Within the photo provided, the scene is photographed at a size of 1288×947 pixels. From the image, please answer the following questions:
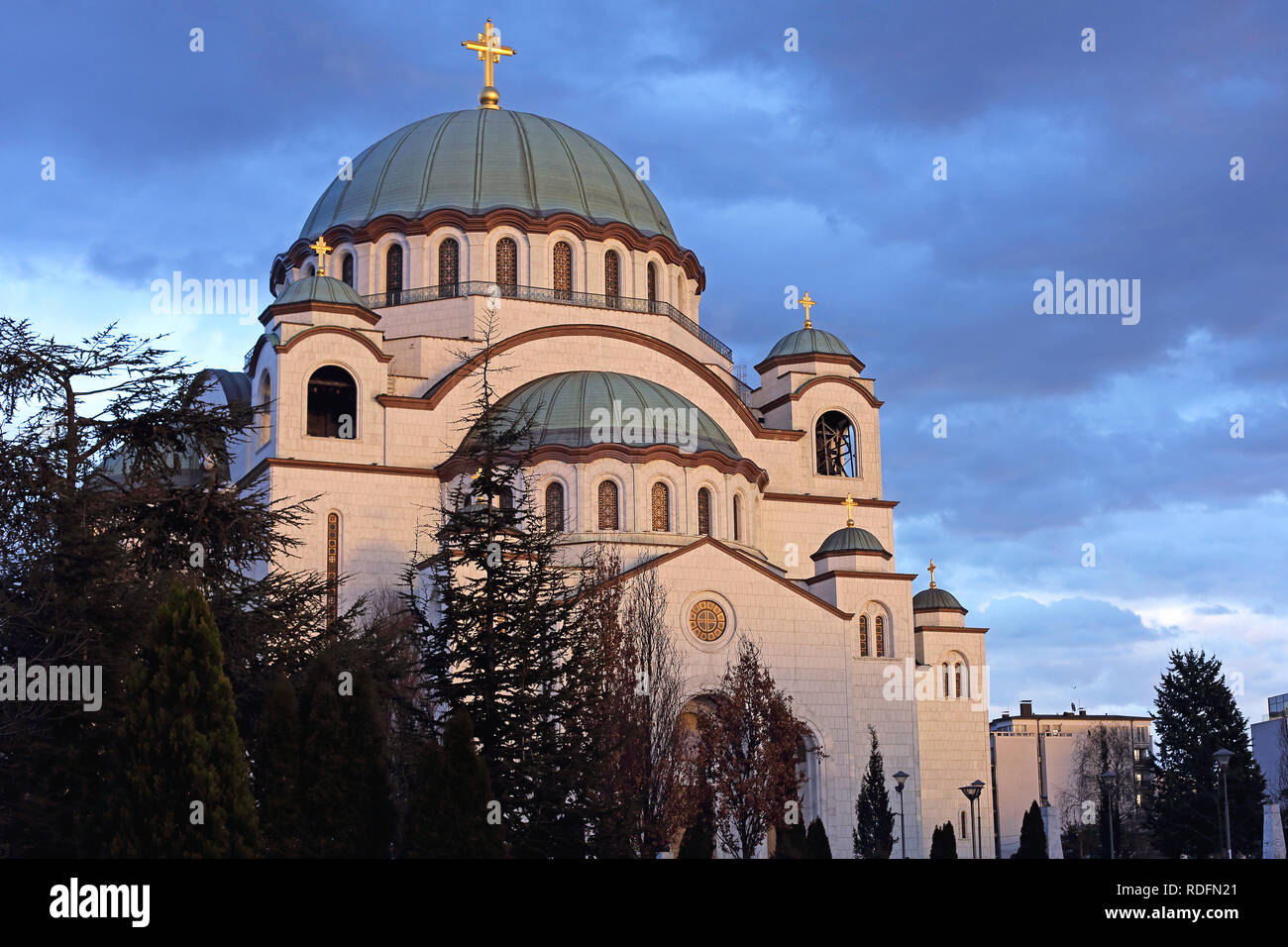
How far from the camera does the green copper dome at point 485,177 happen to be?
45062 mm

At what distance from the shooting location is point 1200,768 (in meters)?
36.6

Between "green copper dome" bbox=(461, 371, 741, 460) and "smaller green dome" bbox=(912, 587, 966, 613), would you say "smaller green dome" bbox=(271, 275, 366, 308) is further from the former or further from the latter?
"smaller green dome" bbox=(912, 587, 966, 613)

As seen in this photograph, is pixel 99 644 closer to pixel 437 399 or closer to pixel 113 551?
pixel 113 551

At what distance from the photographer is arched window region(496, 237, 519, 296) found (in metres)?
44.3

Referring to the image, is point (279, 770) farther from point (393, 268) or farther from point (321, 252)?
point (393, 268)

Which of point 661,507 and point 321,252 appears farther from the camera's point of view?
point 321,252

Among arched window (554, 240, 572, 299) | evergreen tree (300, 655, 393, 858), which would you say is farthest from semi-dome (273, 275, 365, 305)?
evergreen tree (300, 655, 393, 858)

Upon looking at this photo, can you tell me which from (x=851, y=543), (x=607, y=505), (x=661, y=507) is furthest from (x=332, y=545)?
(x=851, y=543)

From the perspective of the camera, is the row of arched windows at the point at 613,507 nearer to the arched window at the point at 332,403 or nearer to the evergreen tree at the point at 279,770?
the arched window at the point at 332,403

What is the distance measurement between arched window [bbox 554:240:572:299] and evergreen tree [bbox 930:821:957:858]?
17650 millimetres

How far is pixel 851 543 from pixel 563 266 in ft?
37.3

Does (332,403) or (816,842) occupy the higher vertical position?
(332,403)

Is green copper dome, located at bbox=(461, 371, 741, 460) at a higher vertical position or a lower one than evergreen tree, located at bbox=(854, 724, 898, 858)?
higher
